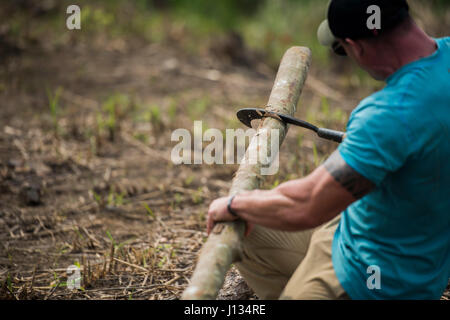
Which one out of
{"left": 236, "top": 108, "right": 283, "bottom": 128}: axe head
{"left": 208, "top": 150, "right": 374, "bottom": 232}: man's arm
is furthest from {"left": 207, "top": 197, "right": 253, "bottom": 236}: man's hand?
{"left": 236, "top": 108, "right": 283, "bottom": 128}: axe head

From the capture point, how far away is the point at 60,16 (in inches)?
269

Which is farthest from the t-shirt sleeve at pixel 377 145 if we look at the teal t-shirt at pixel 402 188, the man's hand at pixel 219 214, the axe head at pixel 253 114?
the axe head at pixel 253 114

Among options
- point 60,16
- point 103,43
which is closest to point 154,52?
point 103,43

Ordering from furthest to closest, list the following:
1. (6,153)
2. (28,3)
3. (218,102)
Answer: (28,3), (218,102), (6,153)

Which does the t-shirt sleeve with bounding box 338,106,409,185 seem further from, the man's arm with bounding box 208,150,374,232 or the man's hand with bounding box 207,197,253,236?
the man's hand with bounding box 207,197,253,236

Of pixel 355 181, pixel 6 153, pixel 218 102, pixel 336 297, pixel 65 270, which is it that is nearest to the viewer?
pixel 355 181

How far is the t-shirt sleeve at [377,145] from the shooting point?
1.47 m

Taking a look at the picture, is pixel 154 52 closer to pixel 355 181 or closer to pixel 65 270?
pixel 65 270

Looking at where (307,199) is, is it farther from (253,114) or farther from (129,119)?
(129,119)

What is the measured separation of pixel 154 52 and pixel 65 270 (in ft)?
13.9

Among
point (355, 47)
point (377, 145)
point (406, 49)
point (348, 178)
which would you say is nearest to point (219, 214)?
point (348, 178)

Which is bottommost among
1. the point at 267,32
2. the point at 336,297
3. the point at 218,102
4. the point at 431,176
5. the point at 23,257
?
the point at 336,297

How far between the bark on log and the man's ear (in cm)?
62

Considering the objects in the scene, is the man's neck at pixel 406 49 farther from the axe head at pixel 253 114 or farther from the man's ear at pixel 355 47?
the axe head at pixel 253 114
